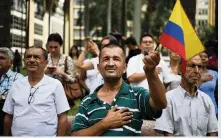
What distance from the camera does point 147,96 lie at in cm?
285

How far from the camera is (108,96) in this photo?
2969mm

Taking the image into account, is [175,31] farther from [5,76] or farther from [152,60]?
[5,76]

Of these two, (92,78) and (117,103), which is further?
(92,78)

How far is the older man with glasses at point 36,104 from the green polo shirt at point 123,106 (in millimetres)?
888

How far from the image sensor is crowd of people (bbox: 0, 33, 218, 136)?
2.83 m

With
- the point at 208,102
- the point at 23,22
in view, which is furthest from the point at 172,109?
the point at 23,22

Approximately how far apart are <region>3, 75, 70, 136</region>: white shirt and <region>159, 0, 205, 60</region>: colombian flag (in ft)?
3.77

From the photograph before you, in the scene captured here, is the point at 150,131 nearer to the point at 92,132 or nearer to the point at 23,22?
the point at 92,132

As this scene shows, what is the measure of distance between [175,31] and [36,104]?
1283mm

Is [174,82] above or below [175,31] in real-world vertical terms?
below

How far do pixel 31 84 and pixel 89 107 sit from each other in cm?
106

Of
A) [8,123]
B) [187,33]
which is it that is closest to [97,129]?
[187,33]

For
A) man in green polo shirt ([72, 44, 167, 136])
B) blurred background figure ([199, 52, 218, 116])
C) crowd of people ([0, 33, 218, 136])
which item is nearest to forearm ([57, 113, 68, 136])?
crowd of people ([0, 33, 218, 136])

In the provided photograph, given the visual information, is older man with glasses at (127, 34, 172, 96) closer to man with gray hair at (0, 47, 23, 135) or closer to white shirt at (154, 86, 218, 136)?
man with gray hair at (0, 47, 23, 135)
